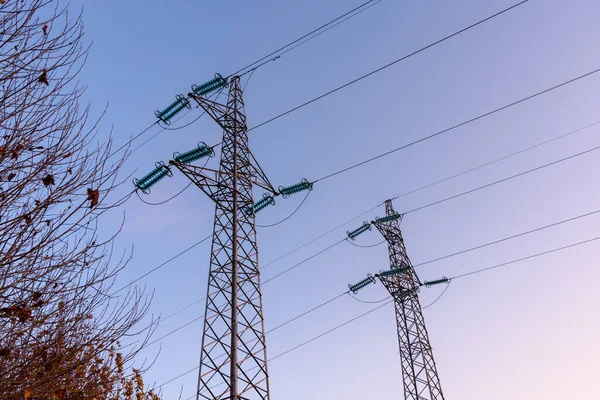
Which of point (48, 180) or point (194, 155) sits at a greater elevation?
point (194, 155)

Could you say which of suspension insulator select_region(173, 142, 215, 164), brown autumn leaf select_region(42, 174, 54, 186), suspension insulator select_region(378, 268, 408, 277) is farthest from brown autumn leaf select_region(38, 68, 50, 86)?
suspension insulator select_region(378, 268, 408, 277)

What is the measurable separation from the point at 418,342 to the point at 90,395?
56.4 ft

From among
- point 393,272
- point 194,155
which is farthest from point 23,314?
point 393,272

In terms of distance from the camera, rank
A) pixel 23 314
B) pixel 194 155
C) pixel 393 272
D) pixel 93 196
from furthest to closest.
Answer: pixel 393 272 → pixel 194 155 → pixel 93 196 → pixel 23 314

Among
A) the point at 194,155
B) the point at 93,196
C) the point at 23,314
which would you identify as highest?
the point at 194,155

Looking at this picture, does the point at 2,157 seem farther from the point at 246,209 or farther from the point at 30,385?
the point at 246,209

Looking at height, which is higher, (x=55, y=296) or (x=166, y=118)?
(x=166, y=118)

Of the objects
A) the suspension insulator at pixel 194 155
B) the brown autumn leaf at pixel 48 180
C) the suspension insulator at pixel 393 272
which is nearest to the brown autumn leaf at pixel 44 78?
the brown autumn leaf at pixel 48 180

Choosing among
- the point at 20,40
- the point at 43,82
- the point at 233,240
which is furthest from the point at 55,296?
the point at 233,240

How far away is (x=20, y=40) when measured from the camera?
4.67 meters

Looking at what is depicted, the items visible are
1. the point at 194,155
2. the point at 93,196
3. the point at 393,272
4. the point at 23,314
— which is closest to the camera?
the point at 23,314

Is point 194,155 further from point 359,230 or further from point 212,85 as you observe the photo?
point 359,230

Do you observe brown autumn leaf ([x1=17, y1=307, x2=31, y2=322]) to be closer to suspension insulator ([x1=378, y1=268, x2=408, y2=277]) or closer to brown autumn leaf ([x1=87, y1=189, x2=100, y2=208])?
brown autumn leaf ([x1=87, y1=189, x2=100, y2=208])

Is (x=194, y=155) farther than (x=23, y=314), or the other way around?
(x=194, y=155)
